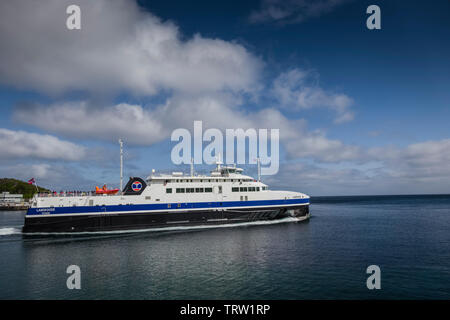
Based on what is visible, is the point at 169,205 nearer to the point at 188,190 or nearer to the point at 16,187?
the point at 188,190

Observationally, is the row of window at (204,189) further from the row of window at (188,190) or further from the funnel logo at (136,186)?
the funnel logo at (136,186)

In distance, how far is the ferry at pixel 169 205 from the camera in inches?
1468

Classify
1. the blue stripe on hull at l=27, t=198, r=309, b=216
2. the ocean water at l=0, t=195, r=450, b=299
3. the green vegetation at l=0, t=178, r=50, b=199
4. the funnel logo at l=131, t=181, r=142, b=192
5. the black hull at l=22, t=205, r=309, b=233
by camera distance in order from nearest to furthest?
the ocean water at l=0, t=195, r=450, b=299
the black hull at l=22, t=205, r=309, b=233
the blue stripe on hull at l=27, t=198, r=309, b=216
the funnel logo at l=131, t=181, r=142, b=192
the green vegetation at l=0, t=178, r=50, b=199

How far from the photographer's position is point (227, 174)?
44.8 m

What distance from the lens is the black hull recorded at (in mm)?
36906

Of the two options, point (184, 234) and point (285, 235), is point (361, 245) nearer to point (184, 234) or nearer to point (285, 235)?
point (285, 235)

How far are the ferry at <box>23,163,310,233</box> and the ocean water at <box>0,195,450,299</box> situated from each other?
2583 mm

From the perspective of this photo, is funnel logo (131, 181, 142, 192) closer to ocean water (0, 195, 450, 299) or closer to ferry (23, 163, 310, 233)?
ferry (23, 163, 310, 233)

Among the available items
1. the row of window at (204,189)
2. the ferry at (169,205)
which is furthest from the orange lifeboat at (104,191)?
the row of window at (204,189)

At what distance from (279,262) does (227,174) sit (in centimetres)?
2300

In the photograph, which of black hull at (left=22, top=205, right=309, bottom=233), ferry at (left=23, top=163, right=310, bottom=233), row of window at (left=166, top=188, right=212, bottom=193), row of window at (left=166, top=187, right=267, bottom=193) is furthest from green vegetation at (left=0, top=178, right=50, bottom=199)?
row of window at (left=166, top=187, right=267, bottom=193)

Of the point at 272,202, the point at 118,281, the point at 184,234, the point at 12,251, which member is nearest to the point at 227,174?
the point at 272,202

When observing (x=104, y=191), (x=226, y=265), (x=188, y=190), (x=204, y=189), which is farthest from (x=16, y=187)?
(x=226, y=265)

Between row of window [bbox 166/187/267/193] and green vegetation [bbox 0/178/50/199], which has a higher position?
row of window [bbox 166/187/267/193]
